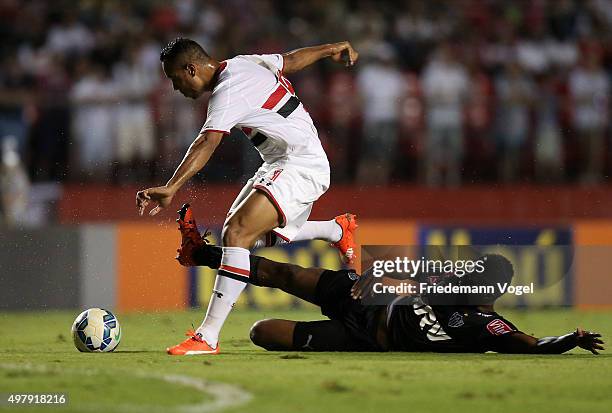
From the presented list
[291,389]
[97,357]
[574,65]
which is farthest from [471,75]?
[291,389]

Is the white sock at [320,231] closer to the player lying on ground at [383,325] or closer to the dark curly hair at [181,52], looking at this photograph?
the player lying on ground at [383,325]

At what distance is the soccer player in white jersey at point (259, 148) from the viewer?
27.4 feet

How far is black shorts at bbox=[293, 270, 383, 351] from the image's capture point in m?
8.51

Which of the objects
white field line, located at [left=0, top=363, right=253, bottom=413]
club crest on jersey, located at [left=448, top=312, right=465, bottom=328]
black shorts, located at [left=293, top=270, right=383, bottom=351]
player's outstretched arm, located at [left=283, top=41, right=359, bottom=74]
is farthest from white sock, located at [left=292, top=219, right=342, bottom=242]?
white field line, located at [left=0, top=363, right=253, bottom=413]

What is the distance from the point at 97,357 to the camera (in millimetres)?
8148

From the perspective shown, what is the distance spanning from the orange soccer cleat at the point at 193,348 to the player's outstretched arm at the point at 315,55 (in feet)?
8.18

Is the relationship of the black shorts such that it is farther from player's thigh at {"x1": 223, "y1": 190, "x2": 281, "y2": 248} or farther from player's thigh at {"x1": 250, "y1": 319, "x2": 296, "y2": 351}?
player's thigh at {"x1": 223, "y1": 190, "x2": 281, "y2": 248}

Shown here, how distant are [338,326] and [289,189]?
113 cm

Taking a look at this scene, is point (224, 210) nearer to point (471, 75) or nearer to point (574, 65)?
point (471, 75)

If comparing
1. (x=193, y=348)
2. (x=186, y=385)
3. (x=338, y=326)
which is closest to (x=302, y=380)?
(x=186, y=385)

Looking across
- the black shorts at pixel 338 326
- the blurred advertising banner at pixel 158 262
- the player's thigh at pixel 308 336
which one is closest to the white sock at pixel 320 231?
the black shorts at pixel 338 326

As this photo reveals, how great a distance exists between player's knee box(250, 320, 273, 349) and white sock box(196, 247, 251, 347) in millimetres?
340

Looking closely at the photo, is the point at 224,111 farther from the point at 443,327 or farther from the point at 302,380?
the point at 302,380

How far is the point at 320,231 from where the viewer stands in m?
9.77
